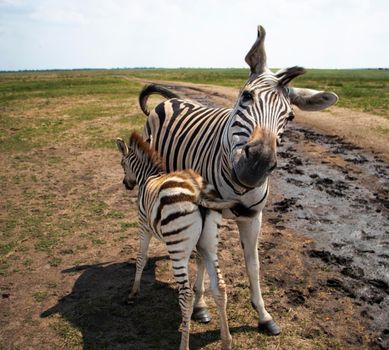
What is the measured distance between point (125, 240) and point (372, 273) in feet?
13.3

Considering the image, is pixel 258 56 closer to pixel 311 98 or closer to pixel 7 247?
pixel 311 98

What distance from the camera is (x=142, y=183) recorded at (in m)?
5.05

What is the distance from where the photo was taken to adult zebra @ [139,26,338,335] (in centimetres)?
300

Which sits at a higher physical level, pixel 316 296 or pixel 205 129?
pixel 205 129

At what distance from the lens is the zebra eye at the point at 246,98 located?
3.33 m

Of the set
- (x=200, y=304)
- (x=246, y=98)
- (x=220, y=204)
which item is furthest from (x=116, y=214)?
(x=246, y=98)

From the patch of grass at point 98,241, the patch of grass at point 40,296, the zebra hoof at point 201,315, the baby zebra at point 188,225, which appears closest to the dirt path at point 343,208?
the zebra hoof at point 201,315

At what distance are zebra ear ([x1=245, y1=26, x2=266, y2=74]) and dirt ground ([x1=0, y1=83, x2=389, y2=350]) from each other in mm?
2948

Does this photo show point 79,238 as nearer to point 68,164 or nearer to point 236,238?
point 236,238

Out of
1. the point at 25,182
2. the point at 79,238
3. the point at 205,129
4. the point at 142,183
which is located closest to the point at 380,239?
the point at 205,129

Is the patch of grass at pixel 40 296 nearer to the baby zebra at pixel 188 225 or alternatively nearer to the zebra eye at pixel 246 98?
the baby zebra at pixel 188 225

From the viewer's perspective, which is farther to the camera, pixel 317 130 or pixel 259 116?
pixel 317 130

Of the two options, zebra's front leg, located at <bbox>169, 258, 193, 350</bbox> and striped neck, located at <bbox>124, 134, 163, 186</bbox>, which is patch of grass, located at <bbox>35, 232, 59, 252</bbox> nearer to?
striped neck, located at <bbox>124, 134, 163, 186</bbox>

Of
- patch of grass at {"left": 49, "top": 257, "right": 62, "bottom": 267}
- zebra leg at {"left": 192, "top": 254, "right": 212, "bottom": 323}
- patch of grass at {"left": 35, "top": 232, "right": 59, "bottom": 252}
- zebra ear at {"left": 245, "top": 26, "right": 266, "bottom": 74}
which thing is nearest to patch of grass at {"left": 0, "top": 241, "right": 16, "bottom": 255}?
patch of grass at {"left": 35, "top": 232, "right": 59, "bottom": 252}
